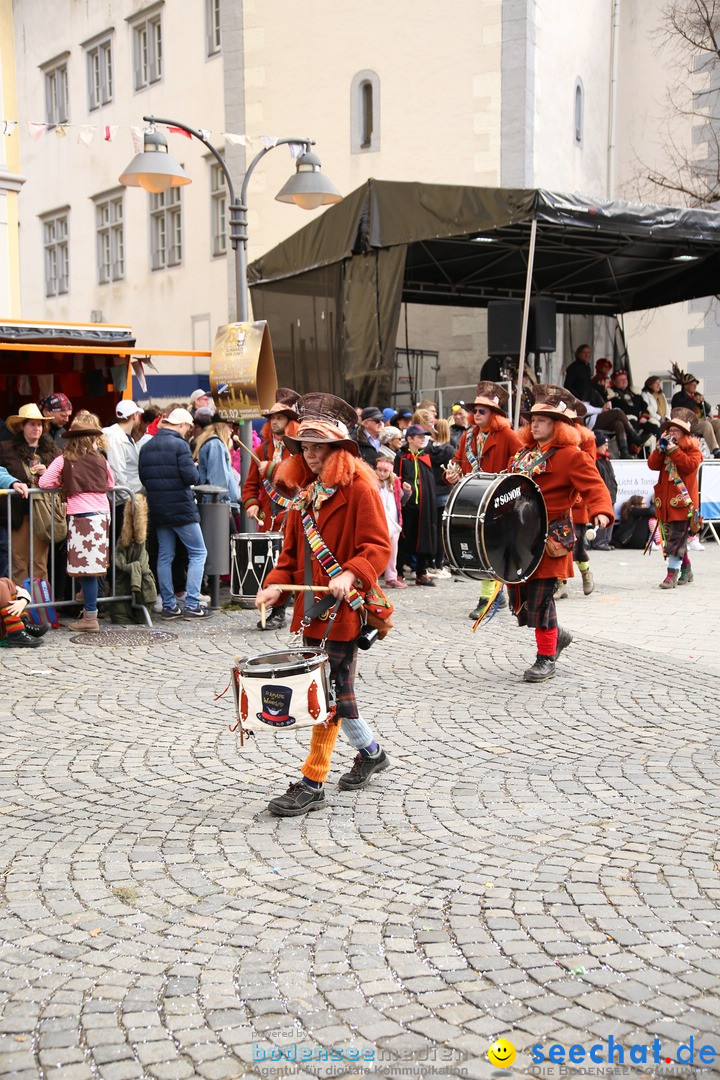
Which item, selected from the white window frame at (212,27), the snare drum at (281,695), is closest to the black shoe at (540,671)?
the snare drum at (281,695)

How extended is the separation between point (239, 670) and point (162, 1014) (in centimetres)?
167

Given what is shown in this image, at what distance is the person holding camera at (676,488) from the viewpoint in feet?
39.2

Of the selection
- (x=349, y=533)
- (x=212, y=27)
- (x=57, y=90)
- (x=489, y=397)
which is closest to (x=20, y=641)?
(x=489, y=397)

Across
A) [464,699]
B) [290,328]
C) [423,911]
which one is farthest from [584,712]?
[290,328]

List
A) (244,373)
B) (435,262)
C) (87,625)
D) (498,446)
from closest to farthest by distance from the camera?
(498,446), (87,625), (244,373), (435,262)

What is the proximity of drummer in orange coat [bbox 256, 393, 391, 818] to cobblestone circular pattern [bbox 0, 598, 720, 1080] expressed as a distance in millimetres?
239

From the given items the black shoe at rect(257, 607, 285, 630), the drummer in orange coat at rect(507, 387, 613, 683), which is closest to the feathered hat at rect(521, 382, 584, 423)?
the drummer in orange coat at rect(507, 387, 613, 683)

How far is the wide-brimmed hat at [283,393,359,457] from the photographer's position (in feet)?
16.7

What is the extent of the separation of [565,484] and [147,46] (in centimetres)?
2287

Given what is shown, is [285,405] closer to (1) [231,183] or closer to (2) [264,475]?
(2) [264,475]

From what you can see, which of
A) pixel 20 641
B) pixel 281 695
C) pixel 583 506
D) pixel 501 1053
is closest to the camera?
pixel 501 1053

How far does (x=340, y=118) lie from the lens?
22547 millimetres

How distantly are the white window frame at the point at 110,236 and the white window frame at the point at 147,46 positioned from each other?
105 inches

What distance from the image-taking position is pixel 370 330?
14805mm
